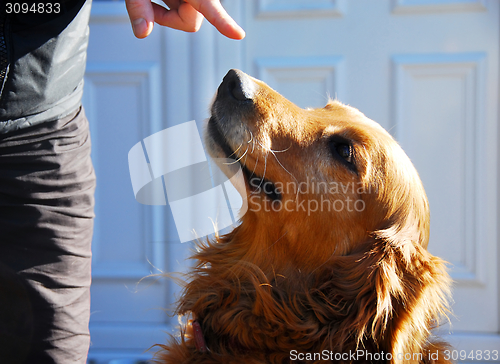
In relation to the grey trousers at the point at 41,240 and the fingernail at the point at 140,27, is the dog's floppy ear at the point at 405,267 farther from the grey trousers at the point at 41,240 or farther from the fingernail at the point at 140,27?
the grey trousers at the point at 41,240

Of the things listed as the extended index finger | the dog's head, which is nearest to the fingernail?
the extended index finger

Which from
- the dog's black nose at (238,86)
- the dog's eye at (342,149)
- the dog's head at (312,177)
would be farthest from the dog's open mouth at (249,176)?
the dog's eye at (342,149)

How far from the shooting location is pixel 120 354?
306 centimetres

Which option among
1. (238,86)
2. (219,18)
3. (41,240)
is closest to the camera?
(219,18)

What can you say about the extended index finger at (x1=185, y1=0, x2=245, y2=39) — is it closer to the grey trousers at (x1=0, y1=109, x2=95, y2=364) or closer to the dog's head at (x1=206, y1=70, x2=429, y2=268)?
the dog's head at (x1=206, y1=70, x2=429, y2=268)

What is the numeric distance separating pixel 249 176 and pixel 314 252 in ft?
1.42

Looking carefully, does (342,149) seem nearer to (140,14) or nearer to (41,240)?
(140,14)

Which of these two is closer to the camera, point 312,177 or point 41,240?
point 41,240

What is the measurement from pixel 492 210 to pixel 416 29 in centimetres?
146

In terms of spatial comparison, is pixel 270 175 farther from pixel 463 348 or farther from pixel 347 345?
pixel 463 348

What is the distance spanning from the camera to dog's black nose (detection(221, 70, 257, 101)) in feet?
5.19

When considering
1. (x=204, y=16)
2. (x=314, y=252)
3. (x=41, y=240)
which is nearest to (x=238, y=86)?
(x=204, y=16)

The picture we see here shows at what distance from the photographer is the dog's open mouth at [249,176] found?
1.63 meters

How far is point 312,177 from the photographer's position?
1632 millimetres
